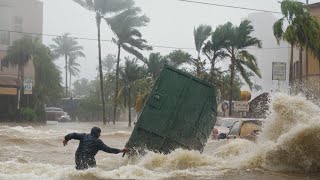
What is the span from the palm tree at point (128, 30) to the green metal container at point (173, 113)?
111 ft

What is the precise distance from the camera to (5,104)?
46.9m

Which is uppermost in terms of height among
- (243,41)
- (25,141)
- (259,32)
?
(259,32)

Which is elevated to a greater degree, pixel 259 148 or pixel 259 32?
pixel 259 32

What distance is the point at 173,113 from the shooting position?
41.9 ft

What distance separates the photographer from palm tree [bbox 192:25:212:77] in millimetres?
40125

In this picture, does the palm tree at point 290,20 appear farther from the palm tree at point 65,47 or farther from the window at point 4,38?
the palm tree at point 65,47

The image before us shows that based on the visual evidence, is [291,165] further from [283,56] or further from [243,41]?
[283,56]

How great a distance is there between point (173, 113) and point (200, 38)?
27.9m

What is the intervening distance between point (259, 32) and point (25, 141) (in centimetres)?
7761

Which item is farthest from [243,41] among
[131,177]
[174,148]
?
[131,177]

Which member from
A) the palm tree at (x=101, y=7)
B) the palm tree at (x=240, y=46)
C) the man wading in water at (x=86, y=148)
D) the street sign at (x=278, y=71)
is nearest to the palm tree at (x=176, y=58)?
the palm tree at (x=101, y=7)

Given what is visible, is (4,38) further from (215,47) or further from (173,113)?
(173,113)

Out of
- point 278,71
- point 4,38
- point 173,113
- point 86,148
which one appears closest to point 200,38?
point 278,71

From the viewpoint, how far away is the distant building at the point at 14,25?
4697cm
